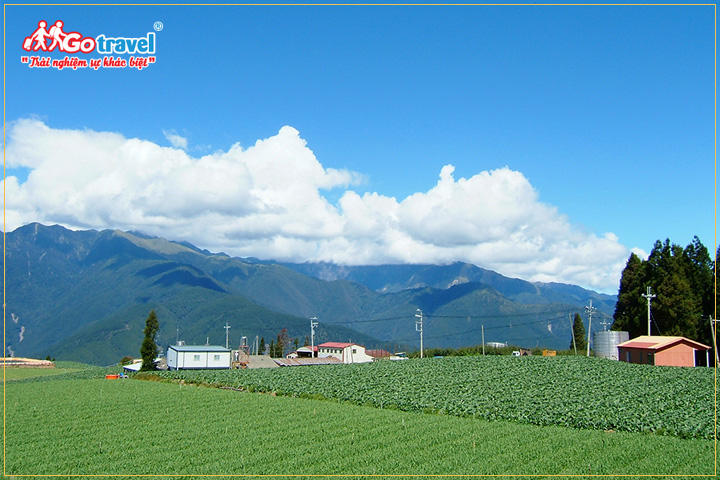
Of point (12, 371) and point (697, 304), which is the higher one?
point (697, 304)

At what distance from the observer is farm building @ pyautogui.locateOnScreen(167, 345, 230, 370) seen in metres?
76.1

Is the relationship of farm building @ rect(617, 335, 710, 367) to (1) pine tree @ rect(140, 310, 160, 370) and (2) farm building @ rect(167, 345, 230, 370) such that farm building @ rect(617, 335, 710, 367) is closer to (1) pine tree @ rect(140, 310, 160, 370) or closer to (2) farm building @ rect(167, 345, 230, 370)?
(2) farm building @ rect(167, 345, 230, 370)

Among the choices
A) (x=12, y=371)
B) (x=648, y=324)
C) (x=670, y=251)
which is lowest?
(x=12, y=371)

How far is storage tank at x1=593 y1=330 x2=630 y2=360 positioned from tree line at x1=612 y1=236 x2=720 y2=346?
209 inches

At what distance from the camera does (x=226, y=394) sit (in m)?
42.6

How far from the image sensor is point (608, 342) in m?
68.5

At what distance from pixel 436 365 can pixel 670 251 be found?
121 feet

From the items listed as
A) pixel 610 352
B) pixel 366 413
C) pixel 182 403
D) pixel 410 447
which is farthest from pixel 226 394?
pixel 610 352

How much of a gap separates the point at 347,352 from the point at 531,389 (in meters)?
76.4

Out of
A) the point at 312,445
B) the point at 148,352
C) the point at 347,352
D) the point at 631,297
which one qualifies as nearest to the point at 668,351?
the point at 631,297

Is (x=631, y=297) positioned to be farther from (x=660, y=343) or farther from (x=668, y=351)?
(x=668, y=351)

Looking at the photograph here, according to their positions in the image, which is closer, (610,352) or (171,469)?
(171,469)

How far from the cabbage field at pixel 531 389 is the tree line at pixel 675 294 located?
1380 cm

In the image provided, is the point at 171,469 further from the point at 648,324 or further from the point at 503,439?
the point at 648,324
